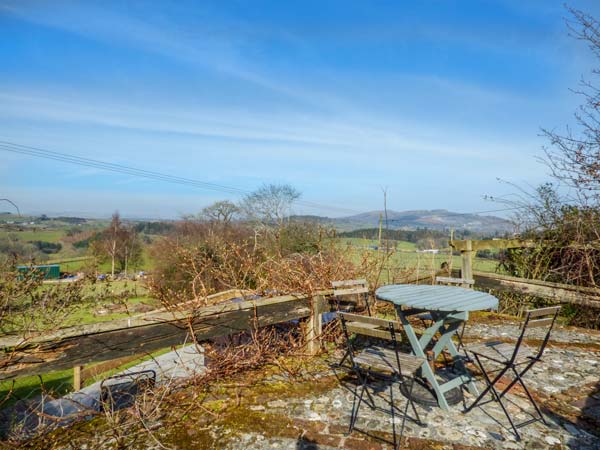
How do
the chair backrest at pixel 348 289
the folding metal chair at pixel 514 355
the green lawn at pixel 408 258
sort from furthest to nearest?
the green lawn at pixel 408 258
the chair backrest at pixel 348 289
the folding metal chair at pixel 514 355

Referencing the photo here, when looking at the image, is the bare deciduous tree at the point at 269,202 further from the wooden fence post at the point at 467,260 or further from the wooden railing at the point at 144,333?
the wooden railing at the point at 144,333

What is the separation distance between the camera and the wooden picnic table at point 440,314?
10.3 ft

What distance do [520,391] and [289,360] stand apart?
7.86ft

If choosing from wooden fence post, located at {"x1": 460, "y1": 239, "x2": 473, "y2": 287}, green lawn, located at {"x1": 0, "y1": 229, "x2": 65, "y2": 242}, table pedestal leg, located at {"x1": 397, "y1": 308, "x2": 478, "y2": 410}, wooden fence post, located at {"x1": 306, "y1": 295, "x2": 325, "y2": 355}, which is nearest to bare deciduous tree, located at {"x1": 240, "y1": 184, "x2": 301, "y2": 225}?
green lawn, located at {"x1": 0, "y1": 229, "x2": 65, "y2": 242}

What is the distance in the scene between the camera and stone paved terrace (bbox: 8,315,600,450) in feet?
8.99

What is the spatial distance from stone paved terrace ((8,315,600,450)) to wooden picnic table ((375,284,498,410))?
0.20 meters

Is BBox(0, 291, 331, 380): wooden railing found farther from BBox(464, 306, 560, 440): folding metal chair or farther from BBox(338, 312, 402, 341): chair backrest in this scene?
BBox(464, 306, 560, 440): folding metal chair

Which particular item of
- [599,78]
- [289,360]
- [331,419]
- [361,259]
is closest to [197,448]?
[331,419]

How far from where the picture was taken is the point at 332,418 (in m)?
3.09

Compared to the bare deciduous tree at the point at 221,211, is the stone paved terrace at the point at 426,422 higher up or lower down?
lower down

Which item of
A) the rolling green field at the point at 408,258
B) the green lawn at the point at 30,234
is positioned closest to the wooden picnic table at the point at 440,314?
the rolling green field at the point at 408,258

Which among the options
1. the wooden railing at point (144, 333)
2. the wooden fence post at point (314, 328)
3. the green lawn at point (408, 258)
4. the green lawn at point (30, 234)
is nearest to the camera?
the wooden railing at point (144, 333)

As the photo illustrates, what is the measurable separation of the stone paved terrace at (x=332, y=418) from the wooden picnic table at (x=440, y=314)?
0.67ft

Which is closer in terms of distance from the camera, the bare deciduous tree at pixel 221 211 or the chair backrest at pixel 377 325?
the chair backrest at pixel 377 325
